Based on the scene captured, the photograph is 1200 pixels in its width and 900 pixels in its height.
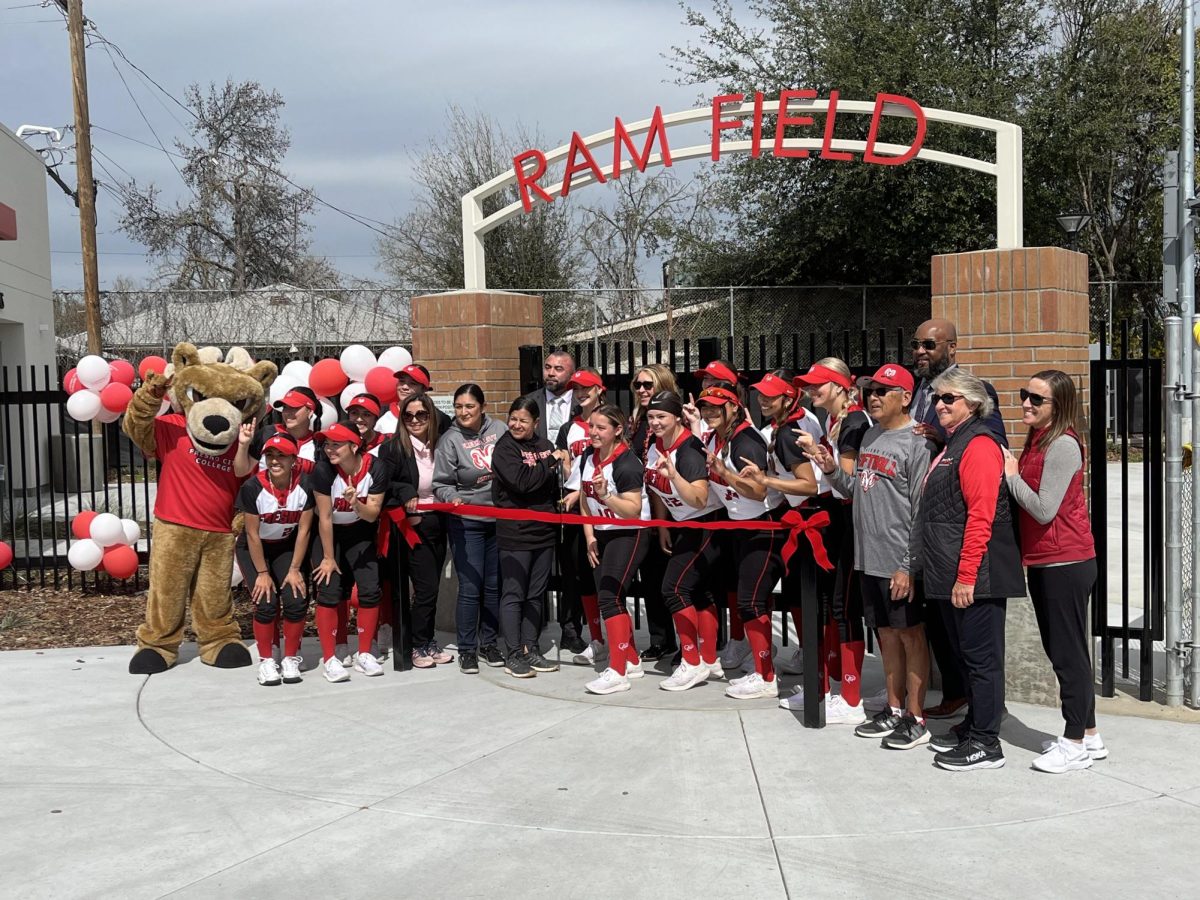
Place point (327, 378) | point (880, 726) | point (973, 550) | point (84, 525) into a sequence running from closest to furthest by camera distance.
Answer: point (973, 550)
point (880, 726)
point (327, 378)
point (84, 525)

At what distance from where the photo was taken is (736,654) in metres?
6.73

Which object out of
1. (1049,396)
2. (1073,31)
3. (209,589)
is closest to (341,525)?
(209,589)

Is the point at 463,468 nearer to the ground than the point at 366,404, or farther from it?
nearer to the ground

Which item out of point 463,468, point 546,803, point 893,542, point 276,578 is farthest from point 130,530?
point 893,542

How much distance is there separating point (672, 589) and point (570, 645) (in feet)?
4.19

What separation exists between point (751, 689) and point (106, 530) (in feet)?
17.1

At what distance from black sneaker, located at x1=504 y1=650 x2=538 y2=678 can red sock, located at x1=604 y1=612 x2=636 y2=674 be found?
1.86 ft

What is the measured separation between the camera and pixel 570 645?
7426mm

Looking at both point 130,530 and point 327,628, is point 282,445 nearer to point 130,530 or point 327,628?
point 327,628

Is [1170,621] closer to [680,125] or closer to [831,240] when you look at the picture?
[680,125]

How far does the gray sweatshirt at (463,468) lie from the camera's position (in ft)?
22.8

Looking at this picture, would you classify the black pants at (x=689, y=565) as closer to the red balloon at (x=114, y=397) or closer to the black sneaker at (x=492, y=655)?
the black sneaker at (x=492, y=655)

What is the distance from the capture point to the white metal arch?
6.56 meters

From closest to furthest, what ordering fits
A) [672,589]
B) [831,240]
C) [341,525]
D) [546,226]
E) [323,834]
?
[323,834] → [672,589] → [341,525] → [831,240] → [546,226]
